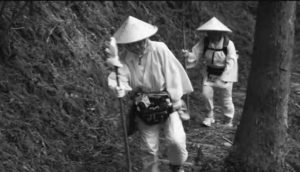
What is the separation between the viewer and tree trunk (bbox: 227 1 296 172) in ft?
17.3

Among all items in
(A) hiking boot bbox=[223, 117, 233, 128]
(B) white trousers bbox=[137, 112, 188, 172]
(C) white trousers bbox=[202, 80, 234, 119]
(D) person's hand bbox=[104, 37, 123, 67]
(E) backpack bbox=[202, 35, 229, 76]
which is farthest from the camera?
(A) hiking boot bbox=[223, 117, 233, 128]

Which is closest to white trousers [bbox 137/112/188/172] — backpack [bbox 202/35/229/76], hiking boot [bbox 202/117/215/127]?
hiking boot [bbox 202/117/215/127]

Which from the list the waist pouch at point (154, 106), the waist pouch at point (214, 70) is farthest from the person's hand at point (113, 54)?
the waist pouch at point (214, 70)

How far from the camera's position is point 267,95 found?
5.51 m

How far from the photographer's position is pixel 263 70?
5.43 meters

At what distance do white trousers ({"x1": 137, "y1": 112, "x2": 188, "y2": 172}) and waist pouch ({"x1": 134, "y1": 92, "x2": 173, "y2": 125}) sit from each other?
145mm

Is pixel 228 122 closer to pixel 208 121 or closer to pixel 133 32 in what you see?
pixel 208 121

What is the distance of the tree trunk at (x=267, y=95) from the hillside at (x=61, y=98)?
629mm

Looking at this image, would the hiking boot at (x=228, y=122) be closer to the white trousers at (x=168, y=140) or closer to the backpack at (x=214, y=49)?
the backpack at (x=214, y=49)

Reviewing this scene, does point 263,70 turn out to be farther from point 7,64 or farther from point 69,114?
point 7,64

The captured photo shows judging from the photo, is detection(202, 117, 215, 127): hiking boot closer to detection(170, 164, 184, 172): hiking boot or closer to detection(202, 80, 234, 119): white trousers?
detection(202, 80, 234, 119): white trousers

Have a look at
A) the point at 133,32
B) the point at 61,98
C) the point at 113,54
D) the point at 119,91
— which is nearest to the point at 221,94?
the point at 61,98

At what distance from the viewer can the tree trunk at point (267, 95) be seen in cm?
526

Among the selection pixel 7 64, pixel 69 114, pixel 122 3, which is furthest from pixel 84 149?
pixel 122 3
